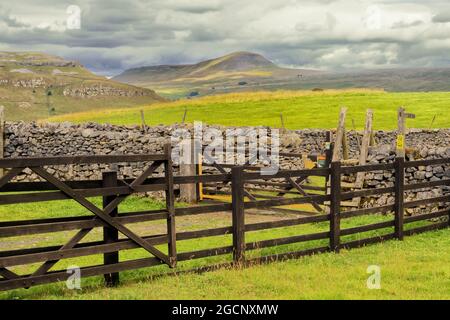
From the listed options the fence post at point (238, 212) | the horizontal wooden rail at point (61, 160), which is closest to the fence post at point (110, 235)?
the horizontal wooden rail at point (61, 160)

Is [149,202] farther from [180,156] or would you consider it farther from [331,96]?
[331,96]

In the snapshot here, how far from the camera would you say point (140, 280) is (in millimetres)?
9258

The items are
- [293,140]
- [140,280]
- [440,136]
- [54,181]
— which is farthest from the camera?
[440,136]

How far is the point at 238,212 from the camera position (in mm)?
10188

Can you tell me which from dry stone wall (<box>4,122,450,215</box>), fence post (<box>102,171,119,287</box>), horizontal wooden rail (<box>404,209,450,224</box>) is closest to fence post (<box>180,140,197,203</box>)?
dry stone wall (<box>4,122,450,215</box>)

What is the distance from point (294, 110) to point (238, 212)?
163ft

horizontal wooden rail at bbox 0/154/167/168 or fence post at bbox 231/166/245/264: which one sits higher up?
horizontal wooden rail at bbox 0/154/167/168

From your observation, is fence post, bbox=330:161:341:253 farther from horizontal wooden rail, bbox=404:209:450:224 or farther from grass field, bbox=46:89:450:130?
grass field, bbox=46:89:450:130

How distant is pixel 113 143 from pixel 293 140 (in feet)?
29.0

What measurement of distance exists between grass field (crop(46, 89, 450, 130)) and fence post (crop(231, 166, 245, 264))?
3852 cm

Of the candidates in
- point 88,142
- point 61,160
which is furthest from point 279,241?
point 88,142

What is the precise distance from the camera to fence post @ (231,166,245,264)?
10141 millimetres

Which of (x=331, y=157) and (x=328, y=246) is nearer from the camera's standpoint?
(x=328, y=246)
